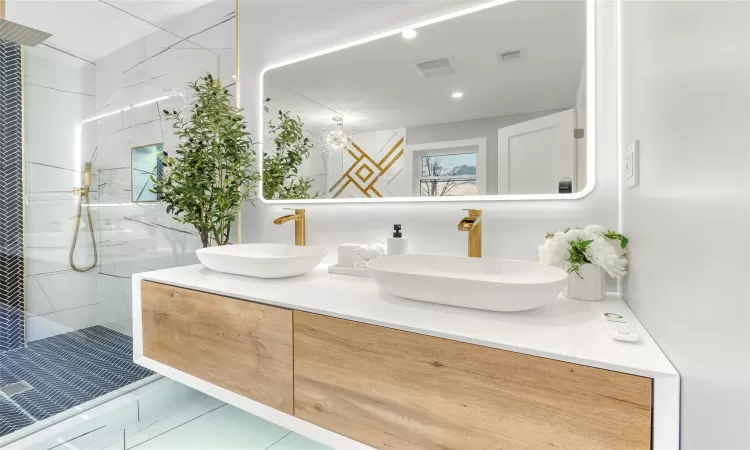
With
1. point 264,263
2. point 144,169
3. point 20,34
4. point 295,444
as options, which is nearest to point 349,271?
point 264,263

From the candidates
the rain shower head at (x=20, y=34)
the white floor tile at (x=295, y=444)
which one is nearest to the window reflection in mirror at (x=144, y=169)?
the rain shower head at (x=20, y=34)

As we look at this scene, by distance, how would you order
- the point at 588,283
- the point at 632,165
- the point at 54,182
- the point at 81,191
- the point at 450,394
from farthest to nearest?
1. the point at 81,191
2. the point at 54,182
3. the point at 588,283
4. the point at 632,165
5. the point at 450,394

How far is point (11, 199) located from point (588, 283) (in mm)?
2503

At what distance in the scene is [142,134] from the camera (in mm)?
2125

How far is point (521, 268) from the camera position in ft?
3.56

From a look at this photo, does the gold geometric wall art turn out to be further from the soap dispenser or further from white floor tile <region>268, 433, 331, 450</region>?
white floor tile <region>268, 433, 331, 450</region>

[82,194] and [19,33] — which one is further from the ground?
[19,33]

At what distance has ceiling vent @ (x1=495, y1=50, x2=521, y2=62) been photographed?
4.11 ft

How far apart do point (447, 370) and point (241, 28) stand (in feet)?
6.82

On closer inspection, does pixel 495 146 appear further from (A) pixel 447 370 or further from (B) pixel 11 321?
(B) pixel 11 321

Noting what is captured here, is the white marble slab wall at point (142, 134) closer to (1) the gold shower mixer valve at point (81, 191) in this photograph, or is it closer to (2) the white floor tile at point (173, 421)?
(1) the gold shower mixer valve at point (81, 191)

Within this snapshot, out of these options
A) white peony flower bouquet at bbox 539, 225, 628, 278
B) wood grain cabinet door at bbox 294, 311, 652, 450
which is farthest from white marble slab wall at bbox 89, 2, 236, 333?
white peony flower bouquet at bbox 539, 225, 628, 278

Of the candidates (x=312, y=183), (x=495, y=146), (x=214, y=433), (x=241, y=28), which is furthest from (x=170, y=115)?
(x=495, y=146)

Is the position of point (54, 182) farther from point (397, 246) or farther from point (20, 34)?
point (397, 246)
